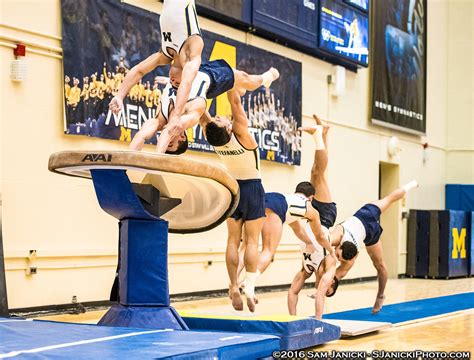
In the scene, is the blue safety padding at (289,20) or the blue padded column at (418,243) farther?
the blue padded column at (418,243)

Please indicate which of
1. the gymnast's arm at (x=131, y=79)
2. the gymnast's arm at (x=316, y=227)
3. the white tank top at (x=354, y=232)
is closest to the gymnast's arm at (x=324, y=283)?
the gymnast's arm at (x=316, y=227)

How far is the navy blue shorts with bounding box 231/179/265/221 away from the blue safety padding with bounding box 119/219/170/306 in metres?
1.83

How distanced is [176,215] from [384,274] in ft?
12.0

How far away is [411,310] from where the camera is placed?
10.1 m

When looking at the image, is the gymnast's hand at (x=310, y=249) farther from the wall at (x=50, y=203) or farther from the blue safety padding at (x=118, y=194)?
the blue safety padding at (x=118, y=194)

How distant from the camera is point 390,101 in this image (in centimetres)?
1672

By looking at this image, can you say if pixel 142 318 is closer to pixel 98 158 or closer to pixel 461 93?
pixel 98 158

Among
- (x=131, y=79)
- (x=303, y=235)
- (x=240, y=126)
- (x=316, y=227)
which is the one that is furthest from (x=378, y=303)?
(x=131, y=79)

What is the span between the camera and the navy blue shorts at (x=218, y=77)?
248 inches

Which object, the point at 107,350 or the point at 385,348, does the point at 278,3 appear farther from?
the point at 107,350

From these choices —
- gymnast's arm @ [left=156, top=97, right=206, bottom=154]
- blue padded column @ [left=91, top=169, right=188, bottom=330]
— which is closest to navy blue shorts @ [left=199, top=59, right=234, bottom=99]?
gymnast's arm @ [left=156, top=97, right=206, bottom=154]

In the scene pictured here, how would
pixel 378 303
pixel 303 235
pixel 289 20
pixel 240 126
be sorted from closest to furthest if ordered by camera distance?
1. pixel 240 126
2. pixel 303 235
3. pixel 378 303
4. pixel 289 20

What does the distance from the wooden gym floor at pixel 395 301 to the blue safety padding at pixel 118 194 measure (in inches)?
84.7

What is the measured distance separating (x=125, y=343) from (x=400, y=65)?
539 inches
